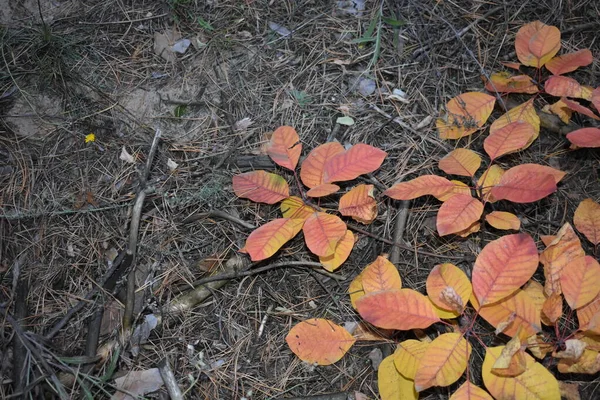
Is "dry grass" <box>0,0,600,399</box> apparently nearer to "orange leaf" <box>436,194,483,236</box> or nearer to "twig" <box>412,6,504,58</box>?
"twig" <box>412,6,504,58</box>

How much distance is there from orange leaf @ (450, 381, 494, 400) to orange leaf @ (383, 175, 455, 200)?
0.61 metres

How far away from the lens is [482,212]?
1675mm

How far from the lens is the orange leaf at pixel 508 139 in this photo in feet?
5.55

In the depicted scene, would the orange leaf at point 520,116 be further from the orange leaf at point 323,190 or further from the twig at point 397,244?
the orange leaf at point 323,190

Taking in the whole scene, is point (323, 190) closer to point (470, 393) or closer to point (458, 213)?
point (458, 213)

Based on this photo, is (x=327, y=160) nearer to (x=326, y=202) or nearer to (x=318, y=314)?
(x=326, y=202)

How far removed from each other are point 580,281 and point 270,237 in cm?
99

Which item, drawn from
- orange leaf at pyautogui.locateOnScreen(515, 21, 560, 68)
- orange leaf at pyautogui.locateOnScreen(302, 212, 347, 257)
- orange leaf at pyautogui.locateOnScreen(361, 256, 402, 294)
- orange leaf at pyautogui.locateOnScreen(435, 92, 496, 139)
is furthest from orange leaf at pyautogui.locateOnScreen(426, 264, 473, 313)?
orange leaf at pyautogui.locateOnScreen(515, 21, 560, 68)

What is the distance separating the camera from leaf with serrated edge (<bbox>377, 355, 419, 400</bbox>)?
1455 millimetres

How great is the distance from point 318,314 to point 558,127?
1178 millimetres

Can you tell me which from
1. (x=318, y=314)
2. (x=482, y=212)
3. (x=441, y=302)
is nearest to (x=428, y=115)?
(x=482, y=212)

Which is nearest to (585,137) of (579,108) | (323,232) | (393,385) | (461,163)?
(579,108)

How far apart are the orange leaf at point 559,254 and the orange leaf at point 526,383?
261mm

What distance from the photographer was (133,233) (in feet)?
5.56
